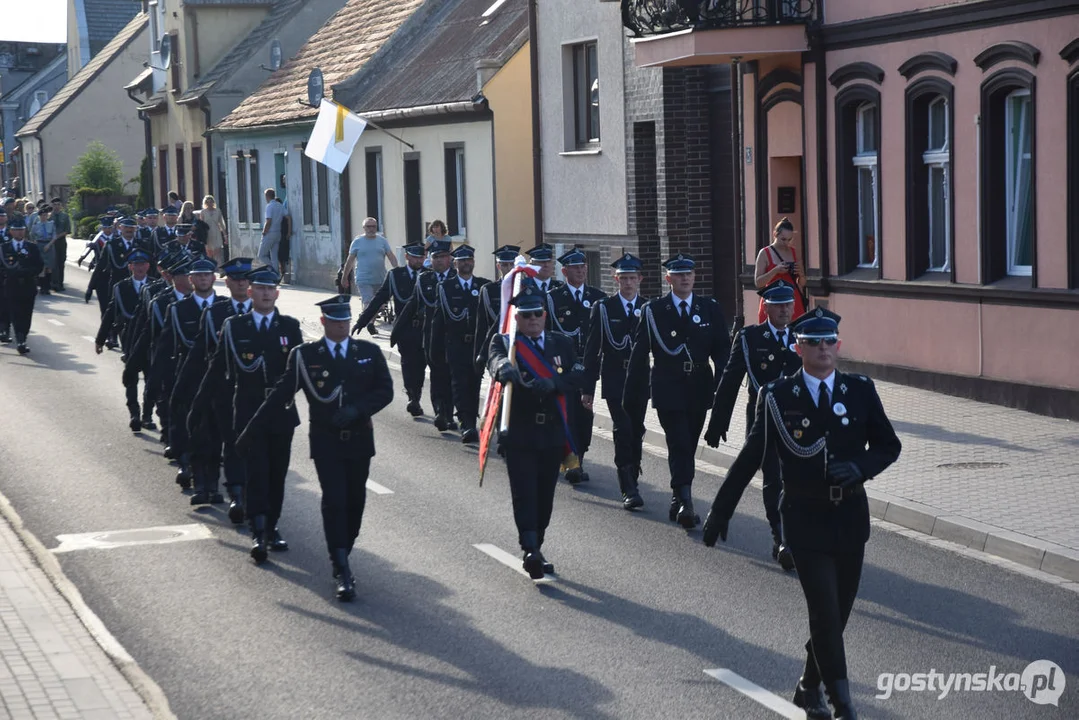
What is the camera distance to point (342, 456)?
10.3m

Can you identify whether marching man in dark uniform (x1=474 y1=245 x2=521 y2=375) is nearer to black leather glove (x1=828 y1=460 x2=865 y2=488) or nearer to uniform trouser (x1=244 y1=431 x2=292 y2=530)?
uniform trouser (x1=244 y1=431 x2=292 y2=530)

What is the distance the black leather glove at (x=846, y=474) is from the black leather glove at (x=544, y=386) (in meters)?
3.62

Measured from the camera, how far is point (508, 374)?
1053 centimetres

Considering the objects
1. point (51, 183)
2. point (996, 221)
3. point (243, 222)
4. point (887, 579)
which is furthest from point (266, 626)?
point (51, 183)

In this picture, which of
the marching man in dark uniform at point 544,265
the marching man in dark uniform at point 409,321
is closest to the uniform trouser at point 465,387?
the marching man in dark uniform at point 409,321

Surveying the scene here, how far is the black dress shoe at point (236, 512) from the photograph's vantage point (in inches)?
495

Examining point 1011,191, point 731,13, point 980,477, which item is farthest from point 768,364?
point 731,13

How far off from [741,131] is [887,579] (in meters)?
13.2

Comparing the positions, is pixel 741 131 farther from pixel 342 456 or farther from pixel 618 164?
Result: pixel 342 456

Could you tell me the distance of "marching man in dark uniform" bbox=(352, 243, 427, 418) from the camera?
1788 cm

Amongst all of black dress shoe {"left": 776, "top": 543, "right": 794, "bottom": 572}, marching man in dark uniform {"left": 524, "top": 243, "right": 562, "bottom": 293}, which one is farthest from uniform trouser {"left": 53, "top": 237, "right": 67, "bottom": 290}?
black dress shoe {"left": 776, "top": 543, "right": 794, "bottom": 572}

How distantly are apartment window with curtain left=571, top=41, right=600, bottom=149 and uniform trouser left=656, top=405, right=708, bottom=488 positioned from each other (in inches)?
596

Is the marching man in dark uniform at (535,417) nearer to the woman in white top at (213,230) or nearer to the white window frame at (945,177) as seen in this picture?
the white window frame at (945,177)

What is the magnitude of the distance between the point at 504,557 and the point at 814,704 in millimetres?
4047
